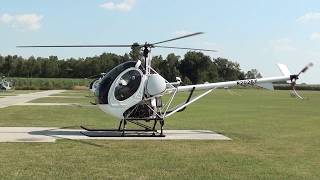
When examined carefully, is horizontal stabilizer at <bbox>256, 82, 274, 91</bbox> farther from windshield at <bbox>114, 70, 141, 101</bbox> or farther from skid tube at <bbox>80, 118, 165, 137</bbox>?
windshield at <bbox>114, 70, 141, 101</bbox>

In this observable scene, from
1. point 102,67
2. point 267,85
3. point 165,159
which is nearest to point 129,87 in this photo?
point 165,159

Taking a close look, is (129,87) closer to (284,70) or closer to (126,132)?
(126,132)

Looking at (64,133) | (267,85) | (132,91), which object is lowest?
(64,133)

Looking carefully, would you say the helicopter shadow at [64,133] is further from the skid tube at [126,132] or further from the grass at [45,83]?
→ the grass at [45,83]

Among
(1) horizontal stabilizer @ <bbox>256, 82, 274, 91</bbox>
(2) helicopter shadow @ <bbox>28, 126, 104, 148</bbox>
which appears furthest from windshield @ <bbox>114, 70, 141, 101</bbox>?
(1) horizontal stabilizer @ <bbox>256, 82, 274, 91</bbox>

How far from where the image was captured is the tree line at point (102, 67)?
13775 cm

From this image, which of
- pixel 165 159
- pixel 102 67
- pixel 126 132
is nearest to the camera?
pixel 165 159

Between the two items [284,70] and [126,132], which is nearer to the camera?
[126,132]

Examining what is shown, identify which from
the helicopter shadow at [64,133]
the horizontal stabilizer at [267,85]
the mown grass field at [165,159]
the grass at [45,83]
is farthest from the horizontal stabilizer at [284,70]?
the grass at [45,83]

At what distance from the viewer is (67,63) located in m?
161

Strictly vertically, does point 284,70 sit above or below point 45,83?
above

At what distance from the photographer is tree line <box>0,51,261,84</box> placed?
137750 millimetres

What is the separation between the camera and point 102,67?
135m

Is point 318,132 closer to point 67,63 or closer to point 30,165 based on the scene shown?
point 30,165
